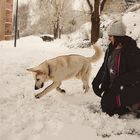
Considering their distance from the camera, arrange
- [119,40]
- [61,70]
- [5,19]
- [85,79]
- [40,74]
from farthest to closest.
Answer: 1. [5,19]
2. [85,79]
3. [61,70]
4. [40,74]
5. [119,40]

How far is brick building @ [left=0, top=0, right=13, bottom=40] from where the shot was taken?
28.6 m

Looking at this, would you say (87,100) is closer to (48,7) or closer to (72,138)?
(72,138)

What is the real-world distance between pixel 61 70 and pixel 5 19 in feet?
78.6

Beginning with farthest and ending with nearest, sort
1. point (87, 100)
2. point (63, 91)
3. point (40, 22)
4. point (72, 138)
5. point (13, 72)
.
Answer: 1. point (40, 22)
2. point (13, 72)
3. point (63, 91)
4. point (87, 100)
5. point (72, 138)

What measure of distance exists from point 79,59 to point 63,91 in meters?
0.73

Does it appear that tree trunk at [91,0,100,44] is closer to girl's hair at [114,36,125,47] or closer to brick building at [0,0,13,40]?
brick building at [0,0,13,40]

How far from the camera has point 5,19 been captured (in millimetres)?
29750

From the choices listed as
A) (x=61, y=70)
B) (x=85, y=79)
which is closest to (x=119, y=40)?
(x=61, y=70)

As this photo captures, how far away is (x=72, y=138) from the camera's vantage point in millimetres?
4504

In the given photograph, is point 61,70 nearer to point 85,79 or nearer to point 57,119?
point 85,79

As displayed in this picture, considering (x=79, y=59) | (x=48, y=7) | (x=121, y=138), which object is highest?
(x=48, y=7)

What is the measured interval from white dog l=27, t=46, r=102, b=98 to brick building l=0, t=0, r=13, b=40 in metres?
22.1

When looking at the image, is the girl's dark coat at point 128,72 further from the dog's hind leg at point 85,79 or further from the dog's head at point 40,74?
the dog's hind leg at point 85,79

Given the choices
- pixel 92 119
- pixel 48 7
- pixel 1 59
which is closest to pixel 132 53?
pixel 92 119
